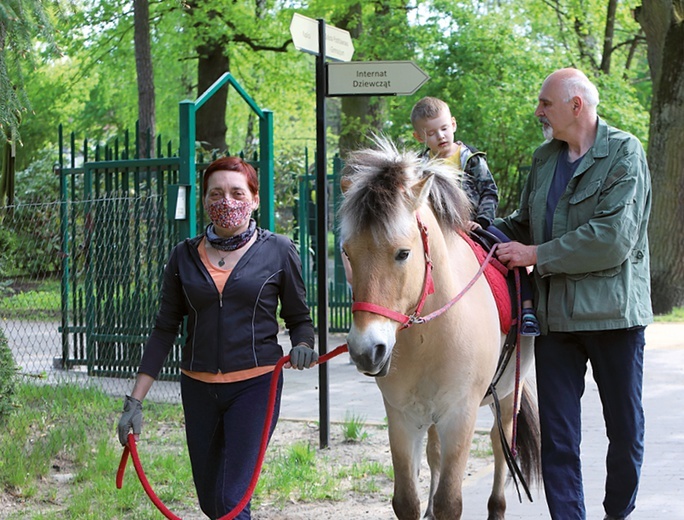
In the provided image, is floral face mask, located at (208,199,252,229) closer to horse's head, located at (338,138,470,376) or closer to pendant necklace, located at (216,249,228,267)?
pendant necklace, located at (216,249,228,267)

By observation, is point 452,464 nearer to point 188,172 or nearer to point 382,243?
point 382,243

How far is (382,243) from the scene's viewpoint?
3.69 metres

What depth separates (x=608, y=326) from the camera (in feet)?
14.0

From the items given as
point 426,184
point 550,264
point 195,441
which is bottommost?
point 195,441

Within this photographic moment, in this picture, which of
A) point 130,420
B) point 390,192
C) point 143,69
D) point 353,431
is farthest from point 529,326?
point 143,69

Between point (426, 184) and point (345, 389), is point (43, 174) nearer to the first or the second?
point (345, 389)

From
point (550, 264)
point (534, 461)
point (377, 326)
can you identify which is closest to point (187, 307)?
point (377, 326)

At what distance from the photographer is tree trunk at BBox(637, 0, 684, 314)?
1406cm

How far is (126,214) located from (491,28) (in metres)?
10.2

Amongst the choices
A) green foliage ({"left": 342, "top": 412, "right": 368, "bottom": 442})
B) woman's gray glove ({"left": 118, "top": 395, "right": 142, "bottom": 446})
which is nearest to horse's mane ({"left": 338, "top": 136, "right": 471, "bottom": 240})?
woman's gray glove ({"left": 118, "top": 395, "right": 142, "bottom": 446})

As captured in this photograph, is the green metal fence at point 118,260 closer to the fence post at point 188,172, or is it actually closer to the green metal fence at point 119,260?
the green metal fence at point 119,260

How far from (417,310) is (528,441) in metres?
1.98

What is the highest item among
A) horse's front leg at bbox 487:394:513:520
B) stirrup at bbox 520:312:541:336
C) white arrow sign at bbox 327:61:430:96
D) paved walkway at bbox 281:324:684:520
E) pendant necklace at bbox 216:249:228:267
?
white arrow sign at bbox 327:61:430:96

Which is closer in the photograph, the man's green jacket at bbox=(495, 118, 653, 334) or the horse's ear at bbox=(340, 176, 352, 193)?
the horse's ear at bbox=(340, 176, 352, 193)
